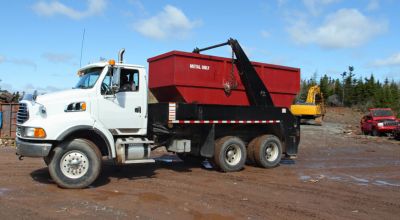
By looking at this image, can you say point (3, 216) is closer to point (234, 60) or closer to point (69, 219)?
point (69, 219)

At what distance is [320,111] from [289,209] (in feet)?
120

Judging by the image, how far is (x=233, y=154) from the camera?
505 inches

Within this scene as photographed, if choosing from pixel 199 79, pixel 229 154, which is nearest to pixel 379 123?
pixel 229 154

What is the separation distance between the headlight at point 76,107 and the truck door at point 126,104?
1.22 feet

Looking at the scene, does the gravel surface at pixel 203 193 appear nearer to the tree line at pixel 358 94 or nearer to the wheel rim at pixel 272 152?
the wheel rim at pixel 272 152

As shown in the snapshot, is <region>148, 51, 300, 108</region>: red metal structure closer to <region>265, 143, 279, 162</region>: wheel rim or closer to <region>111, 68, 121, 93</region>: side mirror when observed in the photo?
<region>265, 143, 279, 162</region>: wheel rim

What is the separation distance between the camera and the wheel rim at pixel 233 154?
41.6 ft

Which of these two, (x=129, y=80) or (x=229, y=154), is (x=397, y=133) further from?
(x=129, y=80)

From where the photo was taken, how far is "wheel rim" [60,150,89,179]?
31.1 feet

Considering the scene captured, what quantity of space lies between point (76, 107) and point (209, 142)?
13.0 ft

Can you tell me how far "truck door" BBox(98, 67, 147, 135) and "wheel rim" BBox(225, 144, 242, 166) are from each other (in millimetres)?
2850

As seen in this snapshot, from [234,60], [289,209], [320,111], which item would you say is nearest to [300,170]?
[234,60]

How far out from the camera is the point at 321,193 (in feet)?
30.9

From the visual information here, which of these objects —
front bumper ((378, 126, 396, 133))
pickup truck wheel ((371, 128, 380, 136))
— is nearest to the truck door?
front bumper ((378, 126, 396, 133))
